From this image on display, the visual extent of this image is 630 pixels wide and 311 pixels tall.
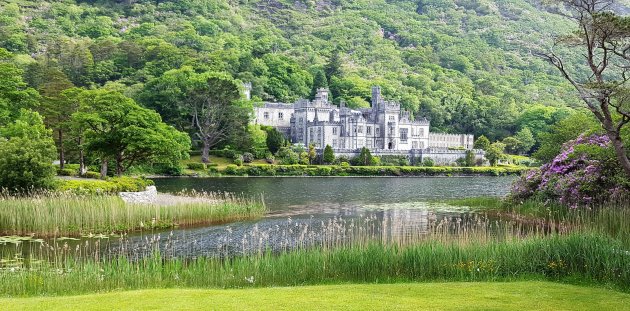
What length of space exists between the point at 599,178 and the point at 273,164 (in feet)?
166

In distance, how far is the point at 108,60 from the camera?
101 metres

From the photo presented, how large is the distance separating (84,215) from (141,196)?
30.1ft

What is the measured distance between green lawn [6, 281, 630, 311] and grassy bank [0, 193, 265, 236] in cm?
972

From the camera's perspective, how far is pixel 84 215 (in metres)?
21.5

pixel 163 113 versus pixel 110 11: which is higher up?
pixel 110 11

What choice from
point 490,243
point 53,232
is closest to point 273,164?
point 53,232

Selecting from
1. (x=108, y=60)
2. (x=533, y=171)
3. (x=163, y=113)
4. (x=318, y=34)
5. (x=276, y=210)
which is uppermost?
(x=318, y=34)

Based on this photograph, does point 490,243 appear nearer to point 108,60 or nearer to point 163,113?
point 163,113

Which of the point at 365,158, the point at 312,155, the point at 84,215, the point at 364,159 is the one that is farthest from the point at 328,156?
the point at 84,215

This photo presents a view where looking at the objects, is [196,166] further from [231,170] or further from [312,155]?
[312,155]

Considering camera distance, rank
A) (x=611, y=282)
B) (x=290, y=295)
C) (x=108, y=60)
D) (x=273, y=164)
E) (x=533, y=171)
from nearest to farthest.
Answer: (x=290, y=295) → (x=611, y=282) → (x=533, y=171) → (x=273, y=164) → (x=108, y=60)

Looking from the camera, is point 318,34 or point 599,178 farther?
point 318,34

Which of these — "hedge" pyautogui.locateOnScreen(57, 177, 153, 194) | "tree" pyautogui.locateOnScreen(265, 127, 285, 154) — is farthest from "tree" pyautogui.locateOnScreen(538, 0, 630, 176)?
"tree" pyautogui.locateOnScreen(265, 127, 285, 154)

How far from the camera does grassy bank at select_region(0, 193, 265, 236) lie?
2061 cm
